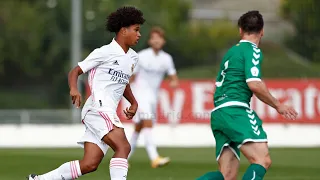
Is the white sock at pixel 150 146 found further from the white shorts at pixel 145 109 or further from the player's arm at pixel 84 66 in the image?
the player's arm at pixel 84 66

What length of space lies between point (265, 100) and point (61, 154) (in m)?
11.1

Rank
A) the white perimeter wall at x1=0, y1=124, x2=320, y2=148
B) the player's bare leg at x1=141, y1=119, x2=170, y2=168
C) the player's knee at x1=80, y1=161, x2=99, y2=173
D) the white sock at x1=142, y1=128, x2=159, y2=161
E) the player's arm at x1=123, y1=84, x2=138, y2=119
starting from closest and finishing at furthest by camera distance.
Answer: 1. the player's knee at x1=80, y1=161, x2=99, y2=173
2. the player's arm at x1=123, y1=84, x2=138, y2=119
3. the player's bare leg at x1=141, y1=119, x2=170, y2=168
4. the white sock at x1=142, y1=128, x2=159, y2=161
5. the white perimeter wall at x1=0, y1=124, x2=320, y2=148

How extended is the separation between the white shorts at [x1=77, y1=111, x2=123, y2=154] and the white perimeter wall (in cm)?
1410

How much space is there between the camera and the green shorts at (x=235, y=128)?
9445 mm

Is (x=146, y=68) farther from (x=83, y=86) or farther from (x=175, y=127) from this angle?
(x=83, y=86)

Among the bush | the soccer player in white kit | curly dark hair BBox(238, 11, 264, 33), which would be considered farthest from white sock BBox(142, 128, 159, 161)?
the bush

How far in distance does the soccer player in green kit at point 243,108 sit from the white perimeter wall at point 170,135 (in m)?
14.2

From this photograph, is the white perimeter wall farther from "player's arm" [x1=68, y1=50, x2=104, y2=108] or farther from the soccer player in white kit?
"player's arm" [x1=68, y1=50, x2=104, y2=108]

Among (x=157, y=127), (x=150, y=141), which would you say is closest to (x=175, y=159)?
(x=150, y=141)

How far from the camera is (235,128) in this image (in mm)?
9484

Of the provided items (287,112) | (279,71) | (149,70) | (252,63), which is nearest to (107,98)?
(252,63)

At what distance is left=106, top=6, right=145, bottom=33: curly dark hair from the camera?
33.3 feet

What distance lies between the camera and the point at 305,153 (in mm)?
20422

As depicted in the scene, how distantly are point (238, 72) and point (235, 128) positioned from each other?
57 cm
